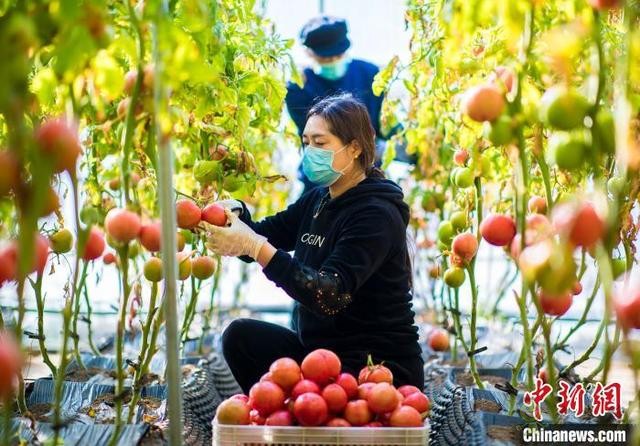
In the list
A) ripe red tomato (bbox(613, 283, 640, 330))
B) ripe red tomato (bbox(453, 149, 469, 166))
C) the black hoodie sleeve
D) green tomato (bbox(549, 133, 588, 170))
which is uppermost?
ripe red tomato (bbox(453, 149, 469, 166))

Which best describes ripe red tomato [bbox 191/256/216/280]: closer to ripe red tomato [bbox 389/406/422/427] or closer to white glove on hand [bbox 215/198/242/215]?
white glove on hand [bbox 215/198/242/215]

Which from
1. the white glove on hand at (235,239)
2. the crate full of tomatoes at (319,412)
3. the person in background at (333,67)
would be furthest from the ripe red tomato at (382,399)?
the person in background at (333,67)

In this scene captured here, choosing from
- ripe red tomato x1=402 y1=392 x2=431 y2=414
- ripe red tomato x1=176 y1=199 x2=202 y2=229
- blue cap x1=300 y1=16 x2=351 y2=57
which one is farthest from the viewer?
blue cap x1=300 y1=16 x2=351 y2=57

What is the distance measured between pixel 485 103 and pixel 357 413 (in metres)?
0.69

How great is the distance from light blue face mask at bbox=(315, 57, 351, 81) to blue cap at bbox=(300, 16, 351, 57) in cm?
4

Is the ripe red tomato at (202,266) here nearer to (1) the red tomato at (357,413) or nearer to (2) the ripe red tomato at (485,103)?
(1) the red tomato at (357,413)

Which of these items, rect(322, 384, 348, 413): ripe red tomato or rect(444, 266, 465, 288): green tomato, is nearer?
rect(322, 384, 348, 413): ripe red tomato

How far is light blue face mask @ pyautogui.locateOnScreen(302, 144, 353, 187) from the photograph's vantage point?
2305 mm

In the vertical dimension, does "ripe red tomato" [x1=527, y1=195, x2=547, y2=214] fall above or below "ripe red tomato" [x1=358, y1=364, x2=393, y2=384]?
above

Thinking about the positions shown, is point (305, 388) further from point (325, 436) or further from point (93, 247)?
point (93, 247)

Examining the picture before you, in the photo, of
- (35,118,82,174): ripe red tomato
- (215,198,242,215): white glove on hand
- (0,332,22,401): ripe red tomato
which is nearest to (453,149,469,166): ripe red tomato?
(215,198,242,215): white glove on hand

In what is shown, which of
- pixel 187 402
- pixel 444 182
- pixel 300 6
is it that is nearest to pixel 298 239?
pixel 187 402

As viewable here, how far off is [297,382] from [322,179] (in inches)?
26.3

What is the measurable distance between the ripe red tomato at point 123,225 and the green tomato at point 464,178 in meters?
1.01
